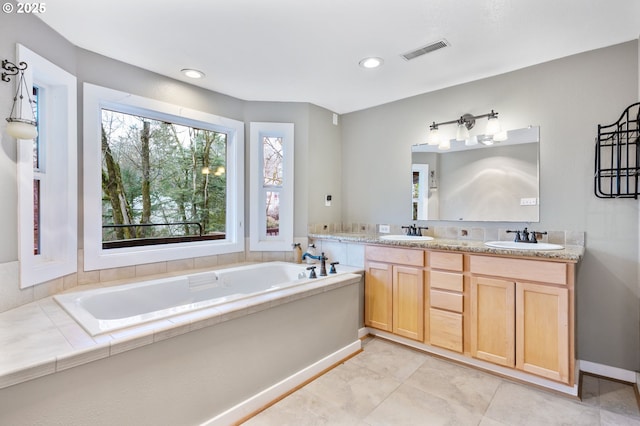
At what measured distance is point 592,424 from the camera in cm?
180

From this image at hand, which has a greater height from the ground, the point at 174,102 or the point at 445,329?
the point at 174,102

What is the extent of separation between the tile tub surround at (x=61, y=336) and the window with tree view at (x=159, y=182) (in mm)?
982

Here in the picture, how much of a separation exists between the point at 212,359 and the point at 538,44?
2959 millimetres

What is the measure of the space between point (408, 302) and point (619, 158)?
1820 millimetres

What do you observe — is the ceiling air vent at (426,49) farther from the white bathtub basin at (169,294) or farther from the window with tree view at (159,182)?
the window with tree view at (159,182)

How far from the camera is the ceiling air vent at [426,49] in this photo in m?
2.22

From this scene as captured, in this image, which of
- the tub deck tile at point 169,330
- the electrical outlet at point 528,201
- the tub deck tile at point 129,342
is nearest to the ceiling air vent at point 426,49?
the electrical outlet at point 528,201

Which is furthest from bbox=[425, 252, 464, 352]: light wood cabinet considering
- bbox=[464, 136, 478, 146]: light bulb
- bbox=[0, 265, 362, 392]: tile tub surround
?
bbox=[0, 265, 362, 392]: tile tub surround

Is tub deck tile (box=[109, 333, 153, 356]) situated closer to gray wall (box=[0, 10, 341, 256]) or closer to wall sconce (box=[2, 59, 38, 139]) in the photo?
gray wall (box=[0, 10, 341, 256])

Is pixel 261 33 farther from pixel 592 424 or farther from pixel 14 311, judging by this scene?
pixel 592 424

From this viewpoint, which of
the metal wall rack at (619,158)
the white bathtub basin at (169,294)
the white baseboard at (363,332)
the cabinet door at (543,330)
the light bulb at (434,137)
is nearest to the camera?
the white bathtub basin at (169,294)

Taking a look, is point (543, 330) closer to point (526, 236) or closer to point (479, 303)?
point (479, 303)

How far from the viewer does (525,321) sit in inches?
85.9

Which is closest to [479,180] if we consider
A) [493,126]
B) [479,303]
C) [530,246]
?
[493,126]
